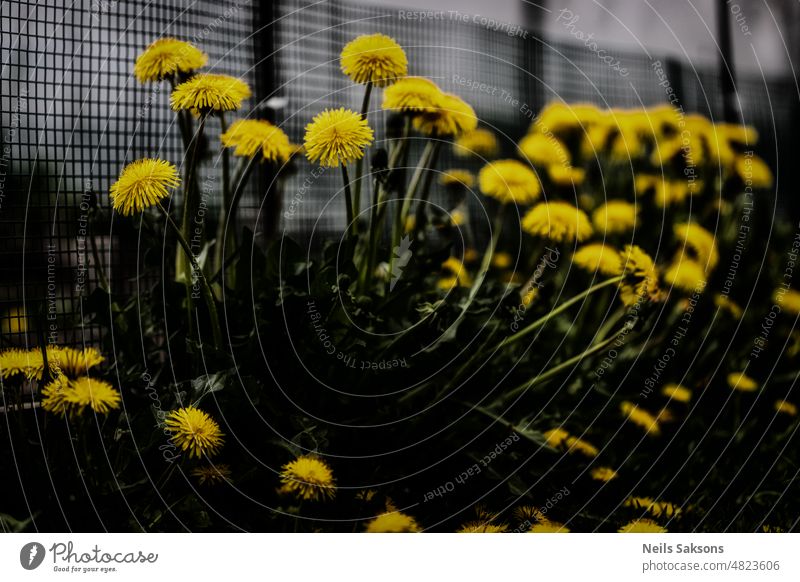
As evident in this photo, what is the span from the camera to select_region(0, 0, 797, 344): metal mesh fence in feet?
2.27

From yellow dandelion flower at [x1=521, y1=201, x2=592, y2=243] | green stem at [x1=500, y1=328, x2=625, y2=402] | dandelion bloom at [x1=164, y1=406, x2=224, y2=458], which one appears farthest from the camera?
yellow dandelion flower at [x1=521, y1=201, x2=592, y2=243]

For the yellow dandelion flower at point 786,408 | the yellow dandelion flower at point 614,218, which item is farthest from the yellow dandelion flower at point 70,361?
the yellow dandelion flower at point 786,408

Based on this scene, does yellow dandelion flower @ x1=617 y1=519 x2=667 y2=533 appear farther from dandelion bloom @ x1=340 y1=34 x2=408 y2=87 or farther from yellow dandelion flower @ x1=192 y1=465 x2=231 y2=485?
dandelion bloom @ x1=340 y1=34 x2=408 y2=87

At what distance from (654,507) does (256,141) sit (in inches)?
21.6

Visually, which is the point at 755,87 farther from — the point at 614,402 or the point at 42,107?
the point at 42,107

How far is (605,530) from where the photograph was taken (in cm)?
67

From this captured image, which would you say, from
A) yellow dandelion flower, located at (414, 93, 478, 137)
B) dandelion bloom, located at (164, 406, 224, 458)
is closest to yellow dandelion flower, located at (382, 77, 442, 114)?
yellow dandelion flower, located at (414, 93, 478, 137)

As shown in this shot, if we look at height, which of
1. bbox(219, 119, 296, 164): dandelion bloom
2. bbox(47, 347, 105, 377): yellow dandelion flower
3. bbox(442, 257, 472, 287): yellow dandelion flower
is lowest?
bbox(47, 347, 105, 377): yellow dandelion flower

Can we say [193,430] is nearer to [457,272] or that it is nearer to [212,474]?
[212,474]

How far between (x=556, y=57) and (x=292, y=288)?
1136 millimetres

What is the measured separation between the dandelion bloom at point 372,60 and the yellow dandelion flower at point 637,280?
0.29 metres

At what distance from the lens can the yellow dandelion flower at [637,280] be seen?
2.13 feet

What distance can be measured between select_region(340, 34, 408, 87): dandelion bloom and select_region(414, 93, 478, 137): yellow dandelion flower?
0.05 metres
